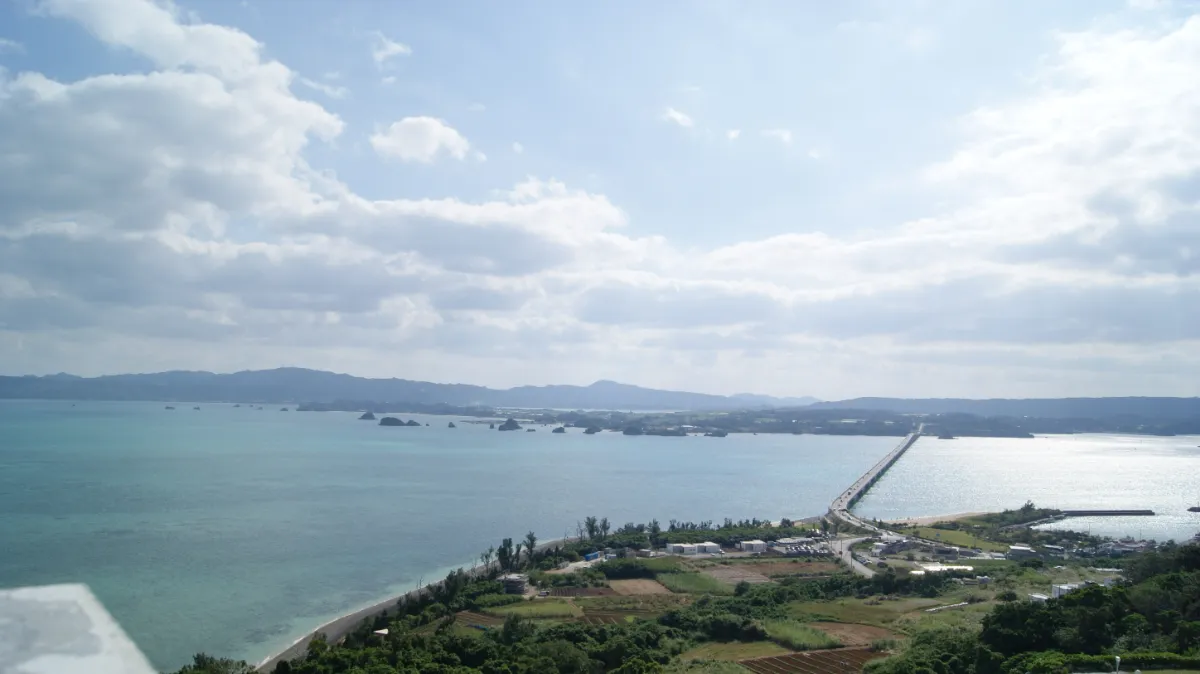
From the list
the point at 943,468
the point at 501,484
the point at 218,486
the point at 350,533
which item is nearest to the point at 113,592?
the point at 350,533

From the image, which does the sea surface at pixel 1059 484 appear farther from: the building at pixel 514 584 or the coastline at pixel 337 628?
the coastline at pixel 337 628

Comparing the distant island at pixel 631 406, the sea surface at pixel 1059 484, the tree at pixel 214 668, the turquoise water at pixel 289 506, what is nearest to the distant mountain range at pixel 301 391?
the distant island at pixel 631 406

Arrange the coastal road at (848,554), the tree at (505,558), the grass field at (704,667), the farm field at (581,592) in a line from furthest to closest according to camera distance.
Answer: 1. the coastal road at (848,554)
2. the tree at (505,558)
3. the farm field at (581,592)
4. the grass field at (704,667)

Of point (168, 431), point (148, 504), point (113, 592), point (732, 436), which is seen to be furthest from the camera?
point (732, 436)

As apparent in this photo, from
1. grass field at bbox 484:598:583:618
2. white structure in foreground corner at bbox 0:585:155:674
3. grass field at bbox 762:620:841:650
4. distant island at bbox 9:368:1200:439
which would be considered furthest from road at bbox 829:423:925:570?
distant island at bbox 9:368:1200:439

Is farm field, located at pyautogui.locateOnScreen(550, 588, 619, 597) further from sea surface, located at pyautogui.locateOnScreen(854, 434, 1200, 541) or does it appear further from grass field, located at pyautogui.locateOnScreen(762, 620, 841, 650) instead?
sea surface, located at pyautogui.locateOnScreen(854, 434, 1200, 541)

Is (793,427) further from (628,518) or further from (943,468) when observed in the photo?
(628,518)

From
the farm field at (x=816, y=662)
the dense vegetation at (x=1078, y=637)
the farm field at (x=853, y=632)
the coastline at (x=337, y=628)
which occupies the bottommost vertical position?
Answer: the coastline at (x=337, y=628)
